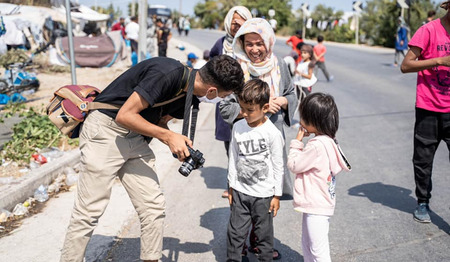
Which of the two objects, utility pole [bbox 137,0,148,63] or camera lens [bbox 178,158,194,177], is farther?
utility pole [bbox 137,0,148,63]

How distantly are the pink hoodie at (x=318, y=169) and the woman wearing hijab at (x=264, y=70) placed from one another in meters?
0.53

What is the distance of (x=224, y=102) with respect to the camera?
3.52 metres

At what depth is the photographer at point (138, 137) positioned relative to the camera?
2.67 m

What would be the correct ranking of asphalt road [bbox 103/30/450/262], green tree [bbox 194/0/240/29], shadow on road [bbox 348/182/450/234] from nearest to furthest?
1. asphalt road [bbox 103/30/450/262]
2. shadow on road [bbox 348/182/450/234]
3. green tree [bbox 194/0/240/29]

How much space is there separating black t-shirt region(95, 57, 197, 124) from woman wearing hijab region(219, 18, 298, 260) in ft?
2.36

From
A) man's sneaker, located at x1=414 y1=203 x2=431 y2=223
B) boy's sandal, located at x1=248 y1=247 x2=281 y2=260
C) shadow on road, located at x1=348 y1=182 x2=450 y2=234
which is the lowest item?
shadow on road, located at x1=348 y1=182 x2=450 y2=234

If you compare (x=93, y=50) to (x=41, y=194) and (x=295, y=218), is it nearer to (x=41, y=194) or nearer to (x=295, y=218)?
(x=41, y=194)

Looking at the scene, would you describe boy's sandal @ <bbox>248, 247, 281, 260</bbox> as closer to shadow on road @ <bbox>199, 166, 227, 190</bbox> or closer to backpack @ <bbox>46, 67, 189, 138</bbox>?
backpack @ <bbox>46, 67, 189, 138</bbox>

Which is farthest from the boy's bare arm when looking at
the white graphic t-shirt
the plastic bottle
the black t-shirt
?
the plastic bottle

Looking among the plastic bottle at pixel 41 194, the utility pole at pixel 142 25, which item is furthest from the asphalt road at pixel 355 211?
the utility pole at pixel 142 25

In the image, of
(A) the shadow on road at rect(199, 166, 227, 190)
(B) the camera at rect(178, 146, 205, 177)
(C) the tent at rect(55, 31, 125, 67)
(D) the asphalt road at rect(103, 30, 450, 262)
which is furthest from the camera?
(C) the tent at rect(55, 31, 125, 67)

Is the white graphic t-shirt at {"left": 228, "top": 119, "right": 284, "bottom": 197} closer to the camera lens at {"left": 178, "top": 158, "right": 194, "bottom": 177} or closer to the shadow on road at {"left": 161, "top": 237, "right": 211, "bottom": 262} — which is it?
the camera lens at {"left": 178, "top": 158, "right": 194, "bottom": 177}

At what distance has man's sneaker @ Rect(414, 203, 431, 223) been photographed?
414 cm

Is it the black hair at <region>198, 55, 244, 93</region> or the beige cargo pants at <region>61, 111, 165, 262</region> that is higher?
the black hair at <region>198, 55, 244, 93</region>
